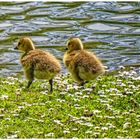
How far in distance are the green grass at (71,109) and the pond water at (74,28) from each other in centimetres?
245

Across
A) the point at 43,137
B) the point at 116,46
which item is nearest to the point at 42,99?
the point at 43,137

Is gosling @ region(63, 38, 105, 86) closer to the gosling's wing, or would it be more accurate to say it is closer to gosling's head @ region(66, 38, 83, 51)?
gosling's head @ region(66, 38, 83, 51)

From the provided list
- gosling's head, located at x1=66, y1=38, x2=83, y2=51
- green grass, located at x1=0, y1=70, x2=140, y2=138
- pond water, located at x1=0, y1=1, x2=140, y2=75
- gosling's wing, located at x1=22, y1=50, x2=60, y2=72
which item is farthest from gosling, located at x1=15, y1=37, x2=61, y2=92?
pond water, located at x1=0, y1=1, x2=140, y2=75

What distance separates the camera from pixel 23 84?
11.6 m

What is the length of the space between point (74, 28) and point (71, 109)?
789 centimetres

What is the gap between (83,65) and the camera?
1063 centimetres

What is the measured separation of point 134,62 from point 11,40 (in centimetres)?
357

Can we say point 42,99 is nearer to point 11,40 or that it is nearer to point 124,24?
point 11,40

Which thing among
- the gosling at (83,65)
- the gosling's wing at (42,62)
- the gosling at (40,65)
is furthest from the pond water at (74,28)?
the gosling's wing at (42,62)

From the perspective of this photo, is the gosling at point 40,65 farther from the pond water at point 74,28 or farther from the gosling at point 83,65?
the pond water at point 74,28

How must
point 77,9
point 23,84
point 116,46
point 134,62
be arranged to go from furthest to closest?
1. point 77,9
2. point 116,46
3. point 134,62
4. point 23,84

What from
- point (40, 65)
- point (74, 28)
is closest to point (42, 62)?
point (40, 65)

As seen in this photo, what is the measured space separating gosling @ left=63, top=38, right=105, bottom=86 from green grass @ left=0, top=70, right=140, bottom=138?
23 cm

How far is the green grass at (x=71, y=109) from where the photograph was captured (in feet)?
28.7
